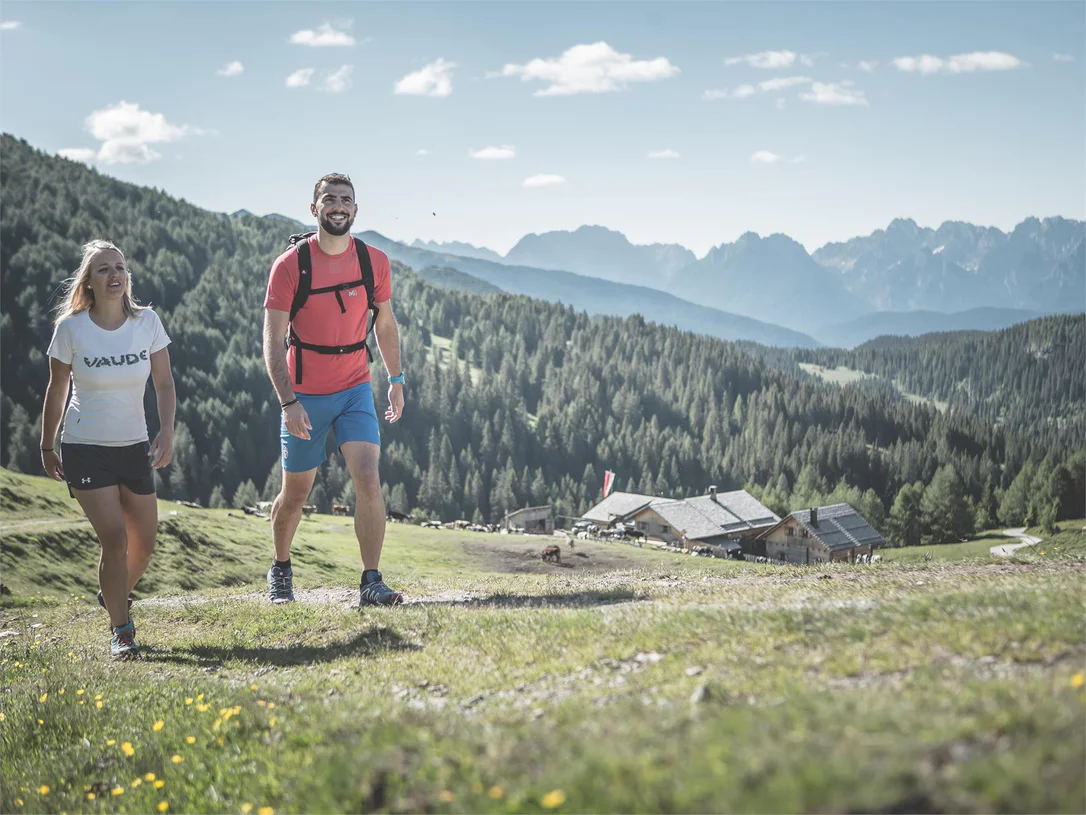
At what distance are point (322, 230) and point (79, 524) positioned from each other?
2546cm

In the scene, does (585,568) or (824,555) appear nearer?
(585,568)

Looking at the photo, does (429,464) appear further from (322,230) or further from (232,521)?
(322,230)

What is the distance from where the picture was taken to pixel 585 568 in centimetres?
4925

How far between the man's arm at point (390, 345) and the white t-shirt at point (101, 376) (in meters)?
3.03

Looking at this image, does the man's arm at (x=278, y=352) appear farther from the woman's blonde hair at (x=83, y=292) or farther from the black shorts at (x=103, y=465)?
the black shorts at (x=103, y=465)

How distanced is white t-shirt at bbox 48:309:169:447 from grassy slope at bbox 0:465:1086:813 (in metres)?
2.83

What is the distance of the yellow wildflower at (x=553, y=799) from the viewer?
396cm

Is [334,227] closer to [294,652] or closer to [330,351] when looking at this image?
[330,351]

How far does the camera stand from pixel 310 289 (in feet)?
34.8

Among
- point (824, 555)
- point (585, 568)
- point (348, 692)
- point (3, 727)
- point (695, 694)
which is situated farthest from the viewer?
point (824, 555)

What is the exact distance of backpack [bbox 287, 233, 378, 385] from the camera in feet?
34.7

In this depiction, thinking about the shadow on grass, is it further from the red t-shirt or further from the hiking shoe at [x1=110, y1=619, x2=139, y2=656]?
the red t-shirt

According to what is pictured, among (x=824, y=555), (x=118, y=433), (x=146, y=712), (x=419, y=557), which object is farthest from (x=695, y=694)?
(x=824, y=555)

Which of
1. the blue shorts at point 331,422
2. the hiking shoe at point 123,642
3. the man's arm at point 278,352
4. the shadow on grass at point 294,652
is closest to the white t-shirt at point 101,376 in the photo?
the man's arm at point 278,352
